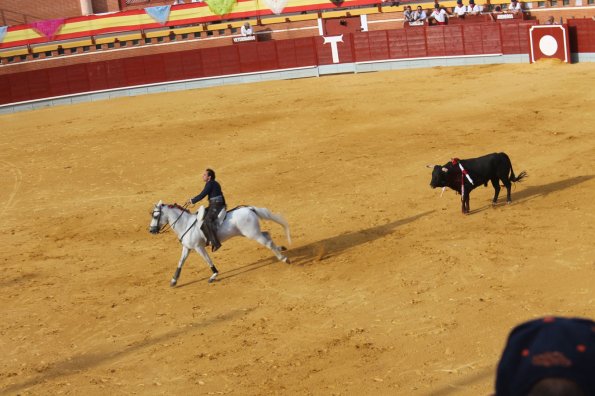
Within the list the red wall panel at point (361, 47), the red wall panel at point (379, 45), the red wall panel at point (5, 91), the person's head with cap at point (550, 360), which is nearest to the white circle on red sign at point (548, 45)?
the red wall panel at point (379, 45)

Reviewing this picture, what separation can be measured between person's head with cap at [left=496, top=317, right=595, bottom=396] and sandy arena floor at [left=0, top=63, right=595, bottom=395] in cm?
768

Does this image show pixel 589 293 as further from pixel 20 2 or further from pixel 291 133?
pixel 20 2

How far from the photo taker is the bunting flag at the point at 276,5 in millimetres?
40594

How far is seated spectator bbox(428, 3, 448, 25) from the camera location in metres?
34.9

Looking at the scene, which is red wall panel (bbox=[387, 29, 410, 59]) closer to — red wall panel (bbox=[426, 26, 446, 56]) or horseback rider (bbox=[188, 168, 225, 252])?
red wall panel (bbox=[426, 26, 446, 56])

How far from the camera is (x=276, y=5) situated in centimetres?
4062

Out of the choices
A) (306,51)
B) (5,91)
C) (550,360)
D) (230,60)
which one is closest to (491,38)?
(306,51)

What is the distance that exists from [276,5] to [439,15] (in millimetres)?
8957

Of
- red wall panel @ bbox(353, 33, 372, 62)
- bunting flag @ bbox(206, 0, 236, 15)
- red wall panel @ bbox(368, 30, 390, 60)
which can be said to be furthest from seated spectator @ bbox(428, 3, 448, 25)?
bunting flag @ bbox(206, 0, 236, 15)

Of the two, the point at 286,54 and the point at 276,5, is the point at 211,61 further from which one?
the point at 276,5

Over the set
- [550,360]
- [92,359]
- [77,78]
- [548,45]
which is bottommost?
[92,359]

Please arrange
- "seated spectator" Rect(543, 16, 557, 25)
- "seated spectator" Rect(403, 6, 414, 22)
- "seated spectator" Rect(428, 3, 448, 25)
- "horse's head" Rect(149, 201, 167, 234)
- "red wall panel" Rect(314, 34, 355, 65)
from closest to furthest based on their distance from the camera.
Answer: "horse's head" Rect(149, 201, 167, 234) < "seated spectator" Rect(543, 16, 557, 25) < "seated spectator" Rect(428, 3, 448, 25) < "red wall panel" Rect(314, 34, 355, 65) < "seated spectator" Rect(403, 6, 414, 22)

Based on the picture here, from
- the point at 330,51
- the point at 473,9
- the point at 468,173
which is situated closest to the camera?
the point at 468,173

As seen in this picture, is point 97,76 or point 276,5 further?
point 276,5
